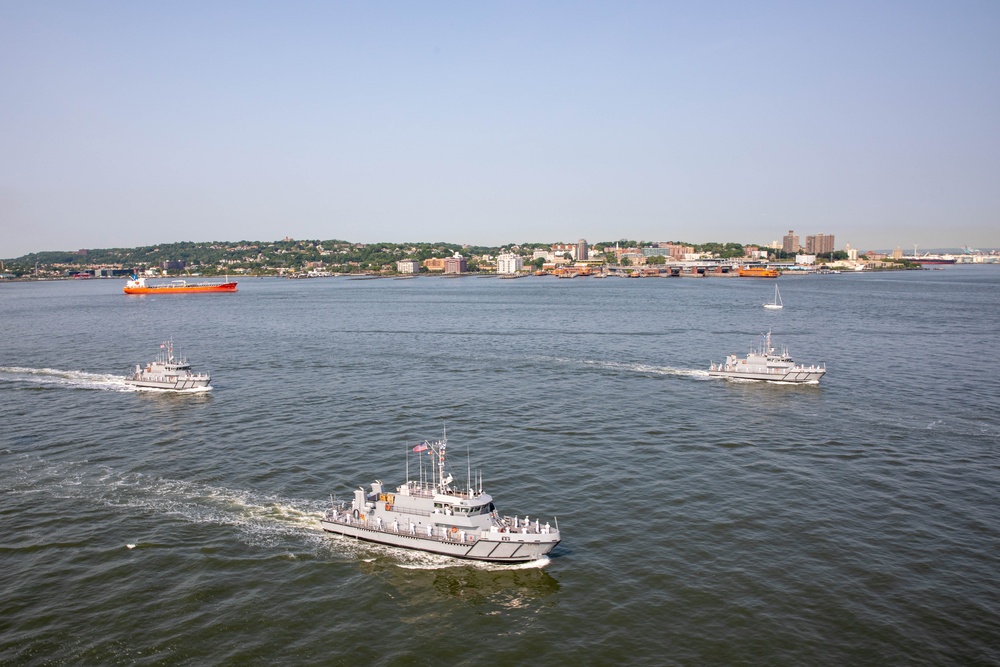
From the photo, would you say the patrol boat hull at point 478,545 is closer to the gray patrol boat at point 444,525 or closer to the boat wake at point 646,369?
the gray patrol boat at point 444,525

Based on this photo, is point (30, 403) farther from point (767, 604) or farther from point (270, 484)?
point (767, 604)

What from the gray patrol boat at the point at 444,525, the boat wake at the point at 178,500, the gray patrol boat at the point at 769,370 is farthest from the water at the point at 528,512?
the gray patrol boat at the point at 769,370

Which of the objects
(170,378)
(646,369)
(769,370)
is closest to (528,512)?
(646,369)

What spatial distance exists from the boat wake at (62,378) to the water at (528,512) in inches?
27.9

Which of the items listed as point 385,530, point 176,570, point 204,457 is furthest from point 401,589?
point 204,457

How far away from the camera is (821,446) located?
60812mm

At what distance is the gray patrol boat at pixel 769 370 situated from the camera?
87000 millimetres

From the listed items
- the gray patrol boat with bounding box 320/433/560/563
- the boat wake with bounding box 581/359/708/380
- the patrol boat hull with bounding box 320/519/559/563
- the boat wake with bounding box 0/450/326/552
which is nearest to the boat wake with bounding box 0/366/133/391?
the boat wake with bounding box 0/450/326/552

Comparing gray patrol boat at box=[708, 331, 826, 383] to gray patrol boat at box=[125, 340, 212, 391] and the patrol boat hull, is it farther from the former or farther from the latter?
gray patrol boat at box=[125, 340, 212, 391]

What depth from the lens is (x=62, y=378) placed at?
9269cm

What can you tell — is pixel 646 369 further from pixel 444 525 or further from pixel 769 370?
pixel 444 525

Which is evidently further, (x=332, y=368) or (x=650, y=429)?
(x=332, y=368)

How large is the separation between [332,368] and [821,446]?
68585mm

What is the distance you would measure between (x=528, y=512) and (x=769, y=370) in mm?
55398
